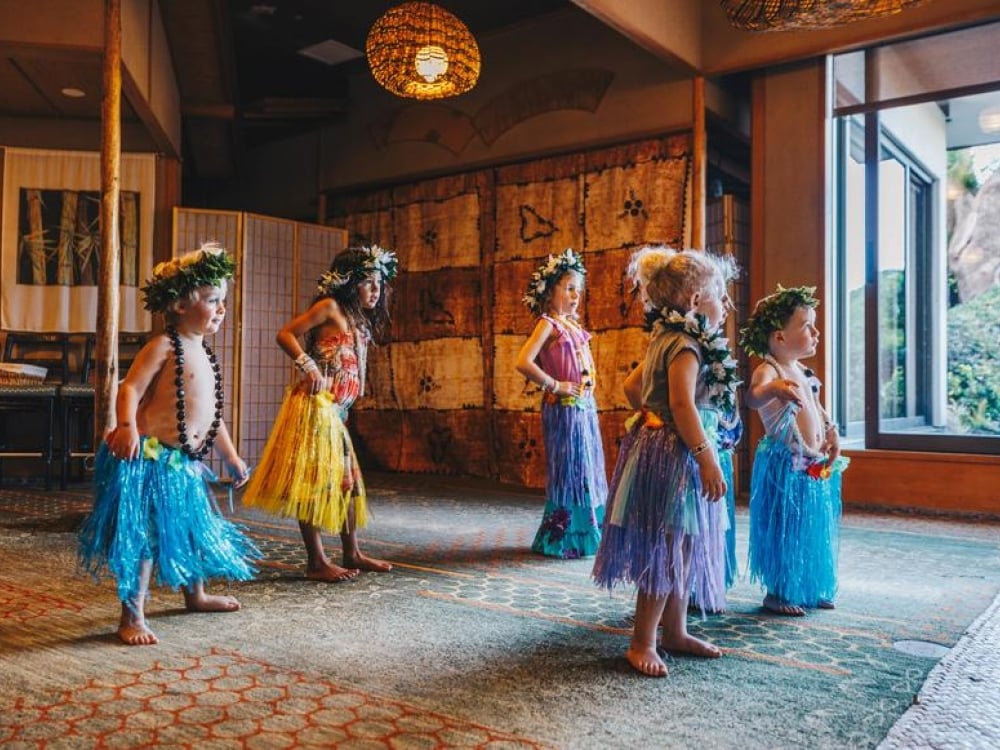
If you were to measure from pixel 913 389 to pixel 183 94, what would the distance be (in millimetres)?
5920

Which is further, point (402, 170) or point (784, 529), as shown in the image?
point (402, 170)

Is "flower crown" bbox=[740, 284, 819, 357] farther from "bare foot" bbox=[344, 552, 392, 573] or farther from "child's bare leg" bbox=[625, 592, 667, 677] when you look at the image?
"bare foot" bbox=[344, 552, 392, 573]

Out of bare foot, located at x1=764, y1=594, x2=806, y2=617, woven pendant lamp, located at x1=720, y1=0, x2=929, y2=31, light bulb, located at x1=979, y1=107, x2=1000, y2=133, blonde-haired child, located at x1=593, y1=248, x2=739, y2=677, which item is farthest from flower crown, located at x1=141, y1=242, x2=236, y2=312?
light bulb, located at x1=979, y1=107, x2=1000, y2=133

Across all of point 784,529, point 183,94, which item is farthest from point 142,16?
point 784,529

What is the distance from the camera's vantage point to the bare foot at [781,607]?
2631 millimetres

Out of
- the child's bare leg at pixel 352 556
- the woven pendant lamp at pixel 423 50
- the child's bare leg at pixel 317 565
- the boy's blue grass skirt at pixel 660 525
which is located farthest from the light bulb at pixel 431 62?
the boy's blue grass skirt at pixel 660 525

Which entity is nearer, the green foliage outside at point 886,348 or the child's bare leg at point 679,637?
the child's bare leg at point 679,637

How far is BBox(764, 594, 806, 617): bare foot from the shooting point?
263 cm

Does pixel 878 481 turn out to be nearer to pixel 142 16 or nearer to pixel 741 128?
pixel 741 128

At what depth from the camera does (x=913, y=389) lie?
5.32 meters

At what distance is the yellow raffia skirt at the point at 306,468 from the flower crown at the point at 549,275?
3.66 ft

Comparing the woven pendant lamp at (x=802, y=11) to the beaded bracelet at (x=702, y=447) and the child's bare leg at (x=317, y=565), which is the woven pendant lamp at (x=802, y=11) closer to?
the beaded bracelet at (x=702, y=447)

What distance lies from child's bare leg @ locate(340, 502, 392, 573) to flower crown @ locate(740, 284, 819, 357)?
1623 millimetres

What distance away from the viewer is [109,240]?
423cm
